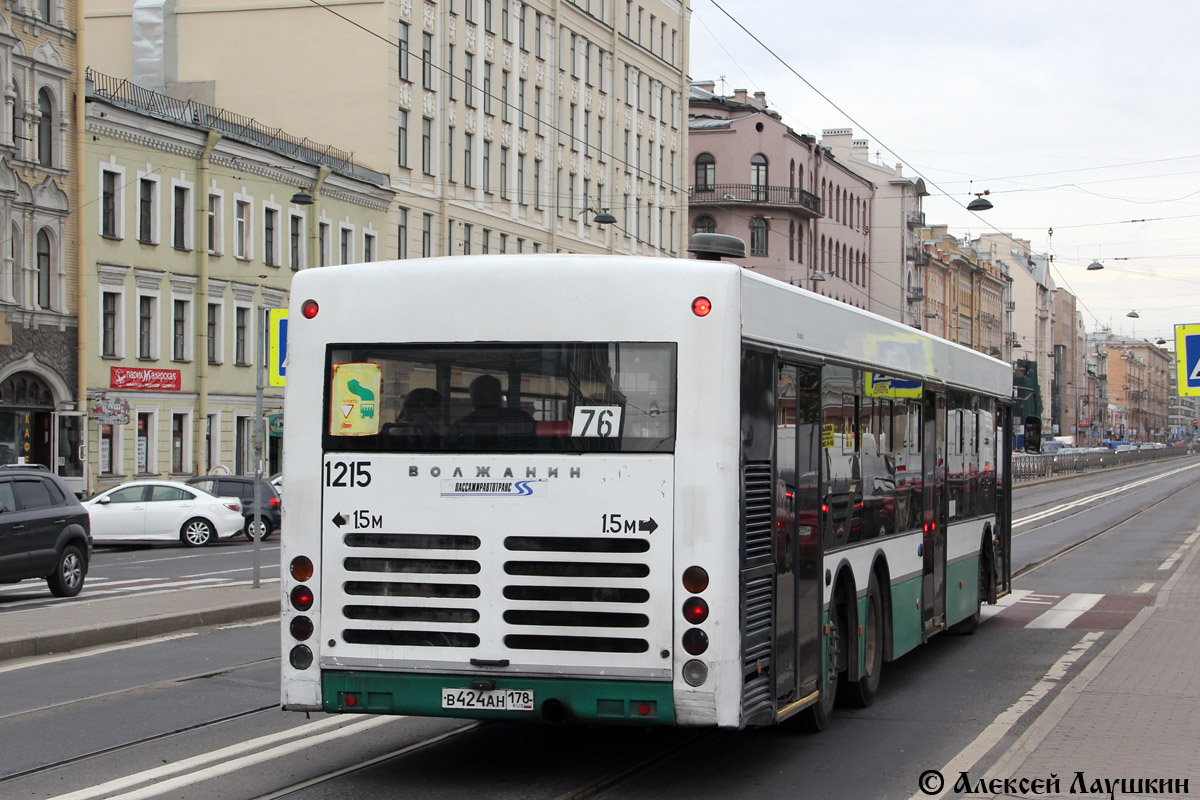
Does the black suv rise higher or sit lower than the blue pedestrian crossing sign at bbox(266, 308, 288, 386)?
lower

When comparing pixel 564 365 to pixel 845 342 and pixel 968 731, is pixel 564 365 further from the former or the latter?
pixel 968 731

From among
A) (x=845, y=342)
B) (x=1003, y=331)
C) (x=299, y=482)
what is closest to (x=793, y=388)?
(x=845, y=342)

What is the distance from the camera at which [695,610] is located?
7656 mm

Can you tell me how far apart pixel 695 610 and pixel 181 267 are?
124 feet

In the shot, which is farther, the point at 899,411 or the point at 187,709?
the point at 899,411

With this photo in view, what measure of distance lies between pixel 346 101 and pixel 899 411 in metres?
43.9

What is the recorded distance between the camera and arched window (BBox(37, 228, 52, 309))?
39125 millimetres

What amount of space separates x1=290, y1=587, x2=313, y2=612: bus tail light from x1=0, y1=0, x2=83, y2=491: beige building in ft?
104

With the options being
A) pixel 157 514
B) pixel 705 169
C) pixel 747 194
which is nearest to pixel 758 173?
pixel 747 194

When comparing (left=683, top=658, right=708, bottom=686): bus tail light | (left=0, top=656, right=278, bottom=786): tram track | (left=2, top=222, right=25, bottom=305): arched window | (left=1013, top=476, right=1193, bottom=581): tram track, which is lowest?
(left=1013, top=476, right=1193, bottom=581): tram track

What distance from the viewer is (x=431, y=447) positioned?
8086 millimetres

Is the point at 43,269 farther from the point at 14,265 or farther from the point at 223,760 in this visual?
the point at 223,760

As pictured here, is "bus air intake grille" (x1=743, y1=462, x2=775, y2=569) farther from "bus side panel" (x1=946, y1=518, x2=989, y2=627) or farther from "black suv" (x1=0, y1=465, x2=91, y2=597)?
"black suv" (x1=0, y1=465, x2=91, y2=597)

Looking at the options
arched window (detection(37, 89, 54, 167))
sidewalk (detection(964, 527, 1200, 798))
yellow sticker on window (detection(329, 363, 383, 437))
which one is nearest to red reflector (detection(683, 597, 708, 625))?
sidewalk (detection(964, 527, 1200, 798))
